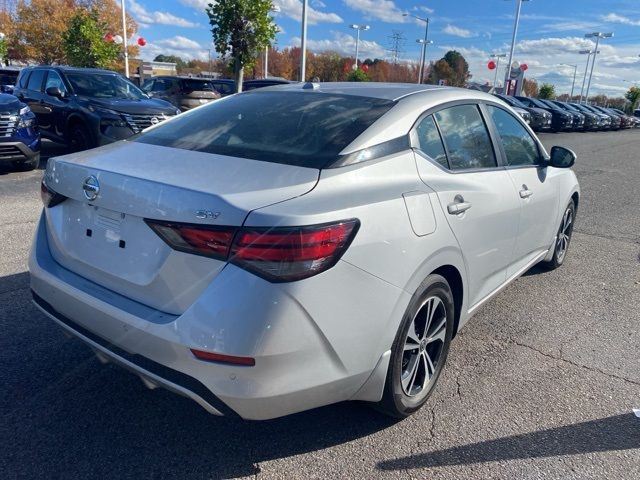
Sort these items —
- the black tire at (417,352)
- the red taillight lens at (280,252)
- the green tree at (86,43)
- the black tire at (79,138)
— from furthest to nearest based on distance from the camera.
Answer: the green tree at (86,43) → the black tire at (79,138) → the black tire at (417,352) → the red taillight lens at (280,252)

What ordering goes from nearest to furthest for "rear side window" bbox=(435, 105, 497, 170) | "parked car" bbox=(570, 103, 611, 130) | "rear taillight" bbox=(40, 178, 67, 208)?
"rear taillight" bbox=(40, 178, 67, 208) → "rear side window" bbox=(435, 105, 497, 170) → "parked car" bbox=(570, 103, 611, 130)

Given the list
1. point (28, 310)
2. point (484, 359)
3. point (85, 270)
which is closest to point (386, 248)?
point (85, 270)

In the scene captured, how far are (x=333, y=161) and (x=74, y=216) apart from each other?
1.24 meters

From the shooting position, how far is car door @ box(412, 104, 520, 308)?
2812 mm

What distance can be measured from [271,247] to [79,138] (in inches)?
365

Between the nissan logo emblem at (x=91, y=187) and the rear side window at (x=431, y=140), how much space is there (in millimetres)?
1596

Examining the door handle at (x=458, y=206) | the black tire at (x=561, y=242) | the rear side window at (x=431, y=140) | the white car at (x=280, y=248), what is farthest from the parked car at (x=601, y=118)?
the white car at (x=280, y=248)

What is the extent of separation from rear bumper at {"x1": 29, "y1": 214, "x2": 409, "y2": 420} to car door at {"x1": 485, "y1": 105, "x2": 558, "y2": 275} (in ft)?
5.71

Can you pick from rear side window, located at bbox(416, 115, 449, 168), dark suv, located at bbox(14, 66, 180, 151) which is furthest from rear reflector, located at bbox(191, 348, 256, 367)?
dark suv, located at bbox(14, 66, 180, 151)

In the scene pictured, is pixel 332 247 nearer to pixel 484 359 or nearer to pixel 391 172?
pixel 391 172

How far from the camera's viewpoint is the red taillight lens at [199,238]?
2004 millimetres

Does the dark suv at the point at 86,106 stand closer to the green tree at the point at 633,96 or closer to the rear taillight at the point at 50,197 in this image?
the rear taillight at the point at 50,197

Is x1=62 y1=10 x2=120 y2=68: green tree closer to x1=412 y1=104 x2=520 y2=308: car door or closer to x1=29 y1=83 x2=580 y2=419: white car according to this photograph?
x1=29 y1=83 x2=580 y2=419: white car

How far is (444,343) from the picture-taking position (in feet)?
9.75
